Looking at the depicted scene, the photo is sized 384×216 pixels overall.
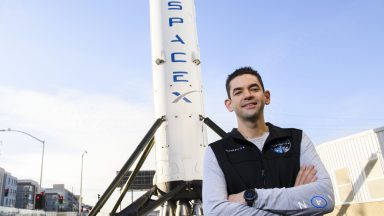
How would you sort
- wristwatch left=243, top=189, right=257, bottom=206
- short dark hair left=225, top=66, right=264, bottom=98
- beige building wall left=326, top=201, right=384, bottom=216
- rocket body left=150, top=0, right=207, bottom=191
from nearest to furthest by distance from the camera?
1. wristwatch left=243, top=189, right=257, bottom=206
2. short dark hair left=225, top=66, right=264, bottom=98
3. rocket body left=150, top=0, right=207, bottom=191
4. beige building wall left=326, top=201, right=384, bottom=216

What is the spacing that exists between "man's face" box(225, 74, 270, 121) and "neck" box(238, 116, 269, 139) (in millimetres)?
52

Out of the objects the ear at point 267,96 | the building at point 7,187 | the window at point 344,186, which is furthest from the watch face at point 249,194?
the building at point 7,187

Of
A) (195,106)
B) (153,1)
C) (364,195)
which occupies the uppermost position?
(153,1)

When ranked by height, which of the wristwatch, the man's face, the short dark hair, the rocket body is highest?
the rocket body

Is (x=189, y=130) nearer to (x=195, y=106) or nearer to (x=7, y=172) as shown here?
(x=195, y=106)

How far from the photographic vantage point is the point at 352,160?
580 inches

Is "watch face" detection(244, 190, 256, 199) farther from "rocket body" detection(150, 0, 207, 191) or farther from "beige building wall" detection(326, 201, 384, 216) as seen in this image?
"beige building wall" detection(326, 201, 384, 216)

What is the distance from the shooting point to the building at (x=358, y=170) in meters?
13.7

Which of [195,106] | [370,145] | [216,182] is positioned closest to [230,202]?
[216,182]

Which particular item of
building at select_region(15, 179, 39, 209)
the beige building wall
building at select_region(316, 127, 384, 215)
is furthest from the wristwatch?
building at select_region(15, 179, 39, 209)

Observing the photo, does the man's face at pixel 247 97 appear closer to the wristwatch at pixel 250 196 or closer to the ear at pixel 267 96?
the ear at pixel 267 96

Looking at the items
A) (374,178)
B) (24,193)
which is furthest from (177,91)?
(24,193)

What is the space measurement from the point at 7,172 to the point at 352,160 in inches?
3492

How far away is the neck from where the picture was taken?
3137 millimetres
